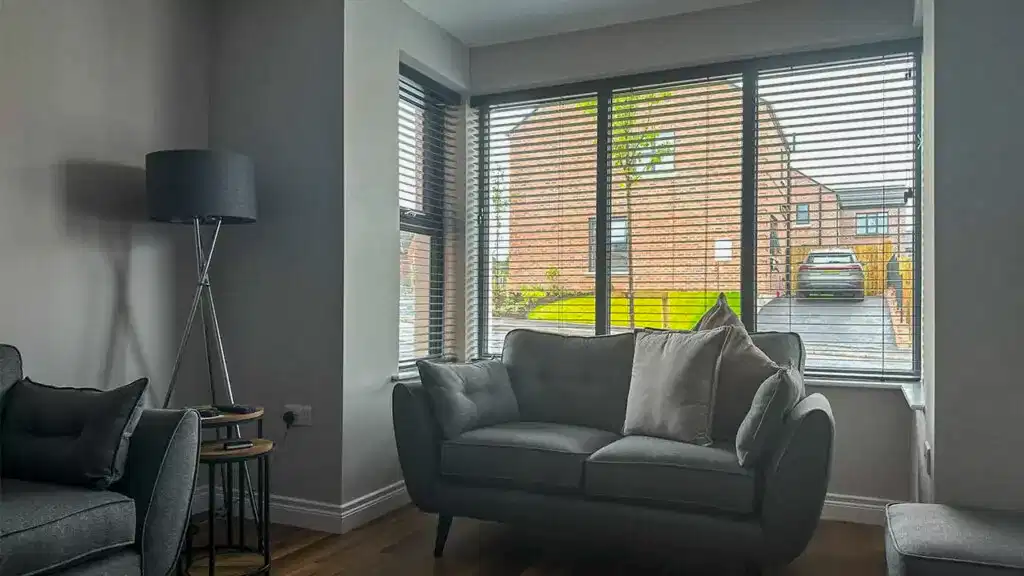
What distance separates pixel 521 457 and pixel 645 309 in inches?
56.4

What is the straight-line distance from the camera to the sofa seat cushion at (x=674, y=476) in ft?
8.45

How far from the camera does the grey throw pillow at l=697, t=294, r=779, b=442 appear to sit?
2975 millimetres

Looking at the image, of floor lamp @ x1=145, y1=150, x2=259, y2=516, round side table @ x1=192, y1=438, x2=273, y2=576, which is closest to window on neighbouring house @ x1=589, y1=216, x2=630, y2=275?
floor lamp @ x1=145, y1=150, x2=259, y2=516

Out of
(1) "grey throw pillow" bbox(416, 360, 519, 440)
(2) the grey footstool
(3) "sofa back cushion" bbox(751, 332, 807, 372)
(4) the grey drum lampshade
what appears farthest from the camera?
(3) "sofa back cushion" bbox(751, 332, 807, 372)

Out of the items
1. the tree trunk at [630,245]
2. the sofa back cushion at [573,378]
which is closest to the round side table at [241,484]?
the sofa back cushion at [573,378]

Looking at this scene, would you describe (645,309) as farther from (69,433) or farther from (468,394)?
(69,433)

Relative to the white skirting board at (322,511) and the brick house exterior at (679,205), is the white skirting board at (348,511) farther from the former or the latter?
the brick house exterior at (679,205)

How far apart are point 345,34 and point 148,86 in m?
0.91

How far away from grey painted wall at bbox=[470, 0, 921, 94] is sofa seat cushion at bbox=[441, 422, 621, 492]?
6.75 ft

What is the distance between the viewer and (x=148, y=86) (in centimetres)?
340

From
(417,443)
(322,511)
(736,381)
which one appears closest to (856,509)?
(736,381)

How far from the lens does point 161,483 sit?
235cm

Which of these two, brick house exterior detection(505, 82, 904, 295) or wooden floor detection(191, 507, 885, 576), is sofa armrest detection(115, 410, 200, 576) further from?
brick house exterior detection(505, 82, 904, 295)

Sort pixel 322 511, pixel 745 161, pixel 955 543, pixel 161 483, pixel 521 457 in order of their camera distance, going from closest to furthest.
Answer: pixel 955 543, pixel 161 483, pixel 521 457, pixel 322 511, pixel 745 161
